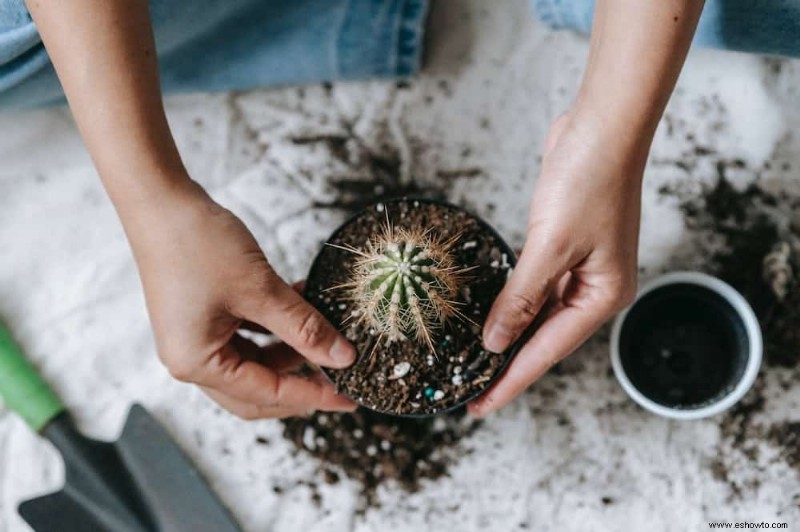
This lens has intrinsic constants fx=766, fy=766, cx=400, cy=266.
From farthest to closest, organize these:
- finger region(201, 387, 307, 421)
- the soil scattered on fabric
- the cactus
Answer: the soil scattered on fabric < finger region(201, 387, 307, 421) < the cactus

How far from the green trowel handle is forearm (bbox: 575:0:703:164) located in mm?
763

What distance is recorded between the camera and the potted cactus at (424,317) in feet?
2.46

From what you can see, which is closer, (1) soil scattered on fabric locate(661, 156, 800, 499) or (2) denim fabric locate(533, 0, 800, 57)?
(2) denim fabric locate(533, 0, 800, 57)

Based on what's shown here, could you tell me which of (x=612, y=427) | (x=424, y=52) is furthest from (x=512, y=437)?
(x=424, y=52)

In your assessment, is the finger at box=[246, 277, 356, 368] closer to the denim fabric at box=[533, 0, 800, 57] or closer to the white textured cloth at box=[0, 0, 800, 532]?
the white textured cloth at box=[0, 0, 800, 532]

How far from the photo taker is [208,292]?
0.73 metres

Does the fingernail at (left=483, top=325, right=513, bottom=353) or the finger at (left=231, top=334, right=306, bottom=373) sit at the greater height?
the fingernail at (left=483, top=325, right=513, bottom=353)

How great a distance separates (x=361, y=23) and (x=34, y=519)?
766mm

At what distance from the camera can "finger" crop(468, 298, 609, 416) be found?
2.57 ft

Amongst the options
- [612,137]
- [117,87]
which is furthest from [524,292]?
[117,87]

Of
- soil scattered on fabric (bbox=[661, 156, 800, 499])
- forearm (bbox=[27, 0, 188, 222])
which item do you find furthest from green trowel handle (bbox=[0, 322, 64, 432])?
soil scattered on fabric (bbox=[661, 156, 800, 499])

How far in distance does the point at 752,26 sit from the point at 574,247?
371 mm

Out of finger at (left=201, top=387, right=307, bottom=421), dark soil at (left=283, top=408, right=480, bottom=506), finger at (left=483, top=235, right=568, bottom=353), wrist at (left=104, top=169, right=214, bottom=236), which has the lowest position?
dark soil at (left=283, top=408, right=480, bottom=506)

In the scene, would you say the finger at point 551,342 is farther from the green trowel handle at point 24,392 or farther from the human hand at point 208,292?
the green trowel handle at point 24,392
